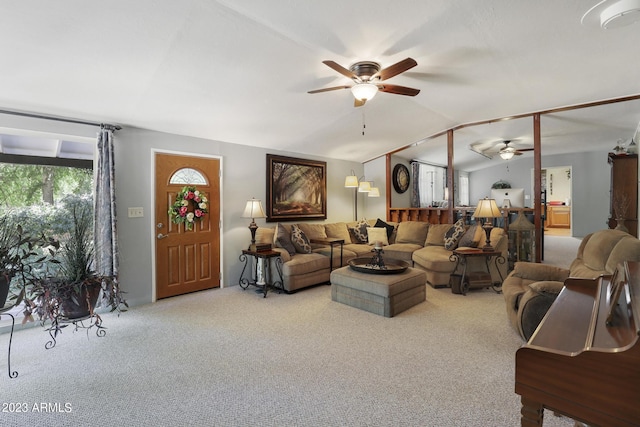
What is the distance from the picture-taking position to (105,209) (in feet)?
11.7

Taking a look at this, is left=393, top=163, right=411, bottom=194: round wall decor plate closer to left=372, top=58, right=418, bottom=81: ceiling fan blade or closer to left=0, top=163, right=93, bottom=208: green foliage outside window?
left=372, top=58, right=418, bottom=81: ceiling fan blade

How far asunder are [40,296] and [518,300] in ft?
13.1

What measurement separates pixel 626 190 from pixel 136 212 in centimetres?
757

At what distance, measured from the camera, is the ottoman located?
11.3 feet

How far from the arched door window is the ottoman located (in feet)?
7.65

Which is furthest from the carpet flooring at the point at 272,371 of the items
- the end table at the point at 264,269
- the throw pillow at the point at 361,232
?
the throw pillow at the point at 361,232

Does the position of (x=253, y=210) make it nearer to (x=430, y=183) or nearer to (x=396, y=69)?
(x=396, y=69)

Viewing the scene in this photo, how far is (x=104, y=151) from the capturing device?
11.6ft

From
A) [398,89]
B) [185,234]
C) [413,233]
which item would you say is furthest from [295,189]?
[398,89]

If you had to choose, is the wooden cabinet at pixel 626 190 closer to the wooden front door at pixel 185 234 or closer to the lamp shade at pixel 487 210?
the lamp shade at pixel 487 210

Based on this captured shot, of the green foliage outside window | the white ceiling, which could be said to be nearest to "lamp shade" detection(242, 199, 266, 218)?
the white ceiling

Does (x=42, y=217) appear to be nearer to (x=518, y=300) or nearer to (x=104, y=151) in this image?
(x=104, y=151)

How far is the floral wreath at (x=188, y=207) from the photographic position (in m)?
4.21

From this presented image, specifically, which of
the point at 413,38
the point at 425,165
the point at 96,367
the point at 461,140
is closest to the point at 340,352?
the point at 96,367
